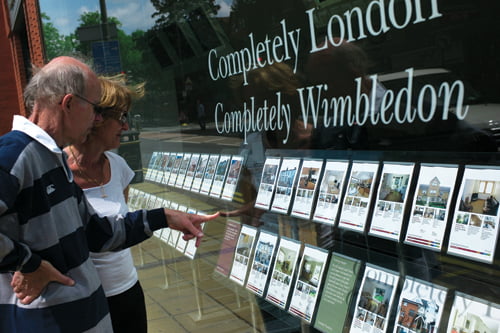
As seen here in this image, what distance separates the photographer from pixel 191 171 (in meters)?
3.68

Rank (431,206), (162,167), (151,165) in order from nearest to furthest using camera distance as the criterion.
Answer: (431,206) < (162,167) < (151,165)

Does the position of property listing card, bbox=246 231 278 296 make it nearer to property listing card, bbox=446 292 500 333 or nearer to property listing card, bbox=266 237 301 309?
property listing card, bbox=266 237 301 309

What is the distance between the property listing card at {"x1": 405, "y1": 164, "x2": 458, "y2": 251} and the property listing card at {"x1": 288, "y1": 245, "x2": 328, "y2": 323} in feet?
1.92

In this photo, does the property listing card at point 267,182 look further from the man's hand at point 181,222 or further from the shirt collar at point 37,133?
the shirt collar at point 37,133

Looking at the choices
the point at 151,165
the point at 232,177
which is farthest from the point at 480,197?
the point at 151,165

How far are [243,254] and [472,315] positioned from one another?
1.53 meters

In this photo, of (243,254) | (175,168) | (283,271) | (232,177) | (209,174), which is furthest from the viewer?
(175,168)

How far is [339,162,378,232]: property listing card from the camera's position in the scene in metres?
2.07

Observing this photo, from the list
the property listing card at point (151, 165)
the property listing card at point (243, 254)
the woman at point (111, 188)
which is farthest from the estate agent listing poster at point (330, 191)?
the property listing card at point (151, 165)

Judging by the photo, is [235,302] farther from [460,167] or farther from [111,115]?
[460,167]

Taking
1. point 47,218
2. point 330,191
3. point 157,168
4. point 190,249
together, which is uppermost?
point 47,218

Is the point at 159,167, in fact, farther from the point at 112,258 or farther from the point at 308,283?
the point at 308,283

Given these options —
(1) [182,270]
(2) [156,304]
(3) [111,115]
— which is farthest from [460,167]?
(2) [156,304]

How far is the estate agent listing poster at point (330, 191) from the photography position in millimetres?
Result: 2229
